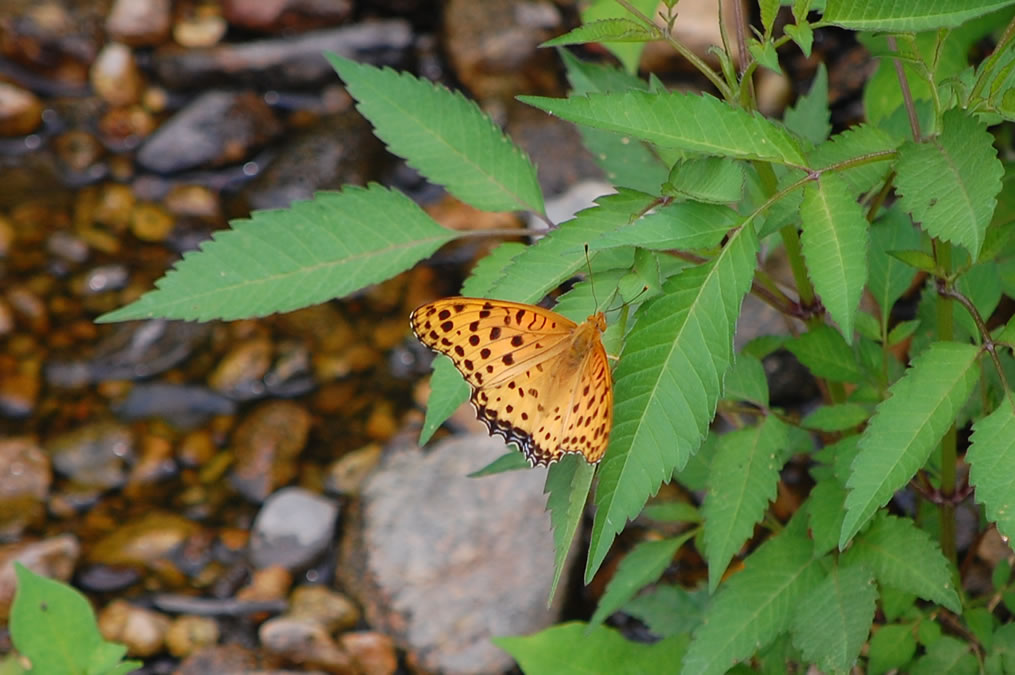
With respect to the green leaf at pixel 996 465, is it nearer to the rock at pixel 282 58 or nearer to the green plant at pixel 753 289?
the green plant at pixel 753 289

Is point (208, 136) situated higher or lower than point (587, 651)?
lower

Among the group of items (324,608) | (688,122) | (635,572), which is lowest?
(324,608)

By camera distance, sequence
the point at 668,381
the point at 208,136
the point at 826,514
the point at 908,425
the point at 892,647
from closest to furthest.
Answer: the point at 668,381 → the point at 908,425 → the point at 826,514 → the point at 892,647 → the point at 208,136

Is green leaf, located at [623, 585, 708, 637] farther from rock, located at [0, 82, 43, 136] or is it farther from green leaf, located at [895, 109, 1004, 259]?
rock, located at [0, 82, 43, 136]

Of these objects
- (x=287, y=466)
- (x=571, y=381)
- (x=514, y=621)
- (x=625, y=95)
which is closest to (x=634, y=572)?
(x=571, y=381)

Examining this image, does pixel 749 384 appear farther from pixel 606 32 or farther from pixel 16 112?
pixel 16 112

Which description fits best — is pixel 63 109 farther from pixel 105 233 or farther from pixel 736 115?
pixel 736 115

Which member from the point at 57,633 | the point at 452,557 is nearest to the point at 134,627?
the point at 452,557

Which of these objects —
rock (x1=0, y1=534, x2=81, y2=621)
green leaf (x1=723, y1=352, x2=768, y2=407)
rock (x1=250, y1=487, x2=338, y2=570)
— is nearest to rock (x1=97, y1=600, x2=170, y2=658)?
rock (x1=0, y1=534, x2=81, y2=621)
